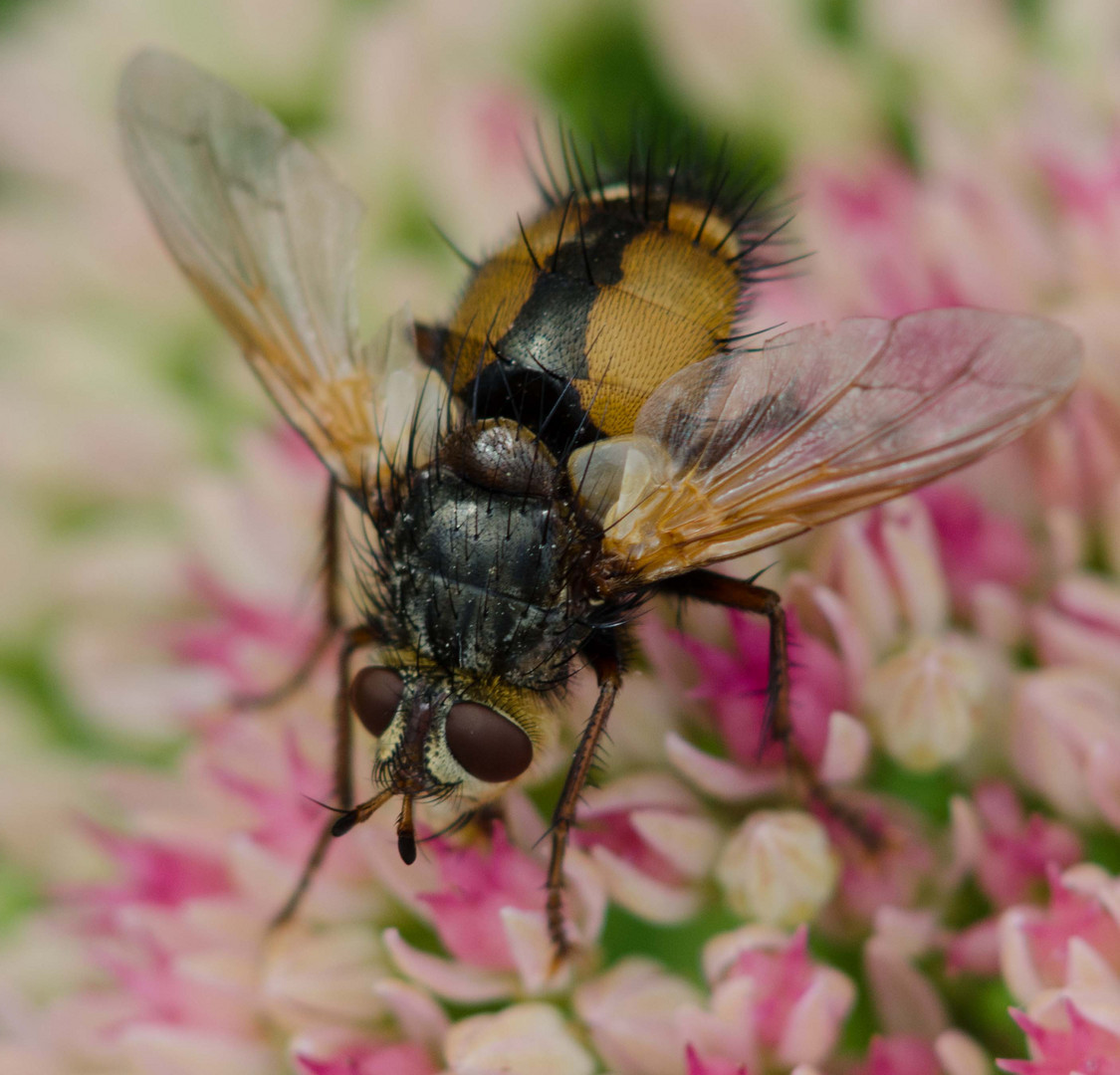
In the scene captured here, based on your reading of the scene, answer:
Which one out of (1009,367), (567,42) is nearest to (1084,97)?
(567,42)

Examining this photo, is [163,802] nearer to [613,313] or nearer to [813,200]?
[613,313]

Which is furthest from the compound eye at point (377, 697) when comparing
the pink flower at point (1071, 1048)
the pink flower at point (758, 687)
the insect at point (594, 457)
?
the pink flower at point (1071, 1048)

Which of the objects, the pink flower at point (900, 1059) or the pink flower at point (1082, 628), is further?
the pink flower at point (1082, 628)

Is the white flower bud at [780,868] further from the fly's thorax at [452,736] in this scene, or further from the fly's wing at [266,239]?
the fly's wing at [266,239]

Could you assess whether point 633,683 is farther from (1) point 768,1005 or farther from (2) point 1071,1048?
(2) point 1071,1048

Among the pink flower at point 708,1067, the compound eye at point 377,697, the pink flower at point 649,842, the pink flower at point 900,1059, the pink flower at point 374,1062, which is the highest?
the compound eye at point 377,697

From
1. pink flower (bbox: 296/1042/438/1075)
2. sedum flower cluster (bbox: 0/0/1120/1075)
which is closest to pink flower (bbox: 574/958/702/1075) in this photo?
sedum flower cluster (bbox: 0/0/1120/1075)

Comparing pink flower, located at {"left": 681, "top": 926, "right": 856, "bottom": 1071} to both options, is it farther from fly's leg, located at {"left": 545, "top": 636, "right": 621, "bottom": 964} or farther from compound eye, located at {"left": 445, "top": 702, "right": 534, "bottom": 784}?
compound eye, located at {"left": 445, "top": 702, "right": 534, "bottom": 784}

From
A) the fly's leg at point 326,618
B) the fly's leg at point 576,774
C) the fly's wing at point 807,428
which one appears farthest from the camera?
the fly's leg at point 326,618
